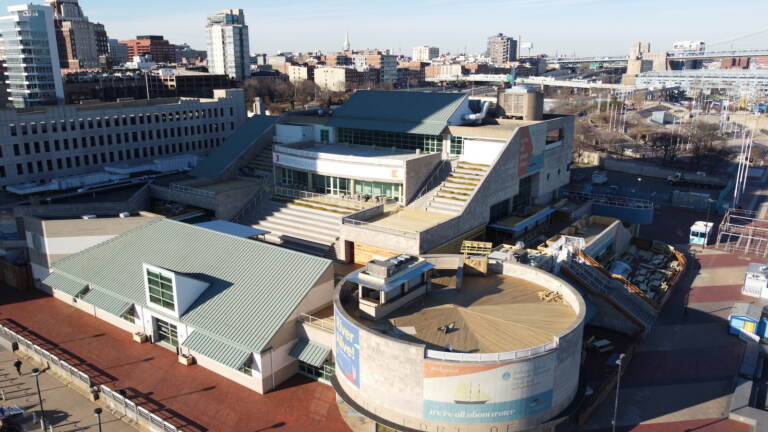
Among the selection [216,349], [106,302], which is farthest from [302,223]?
[216,349]

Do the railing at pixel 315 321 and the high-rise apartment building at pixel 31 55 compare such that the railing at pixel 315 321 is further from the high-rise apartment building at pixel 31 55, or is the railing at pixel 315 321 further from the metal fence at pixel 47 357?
the high-rise apartment building at pixel 31 55

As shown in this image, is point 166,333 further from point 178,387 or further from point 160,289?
point 178,387

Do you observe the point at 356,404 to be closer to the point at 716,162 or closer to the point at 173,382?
the point at 173,382

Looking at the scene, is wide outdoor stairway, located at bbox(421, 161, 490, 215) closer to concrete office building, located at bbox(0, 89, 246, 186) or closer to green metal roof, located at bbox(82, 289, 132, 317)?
green metal roof, located at bbox(82, 289, 132, 317)

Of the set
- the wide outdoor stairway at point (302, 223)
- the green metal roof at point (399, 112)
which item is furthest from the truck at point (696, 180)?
the wide outdoor stairway at point (302, 223)

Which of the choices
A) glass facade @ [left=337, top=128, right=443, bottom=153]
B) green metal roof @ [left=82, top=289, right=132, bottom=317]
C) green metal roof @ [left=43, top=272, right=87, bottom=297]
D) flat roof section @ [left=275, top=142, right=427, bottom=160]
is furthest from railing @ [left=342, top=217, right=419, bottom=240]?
green metal roof @ [left=43, top=272, right=87, bottom=297]

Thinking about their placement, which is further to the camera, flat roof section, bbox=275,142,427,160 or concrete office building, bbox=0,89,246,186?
concrete office building, bbox=0,89,246,186
